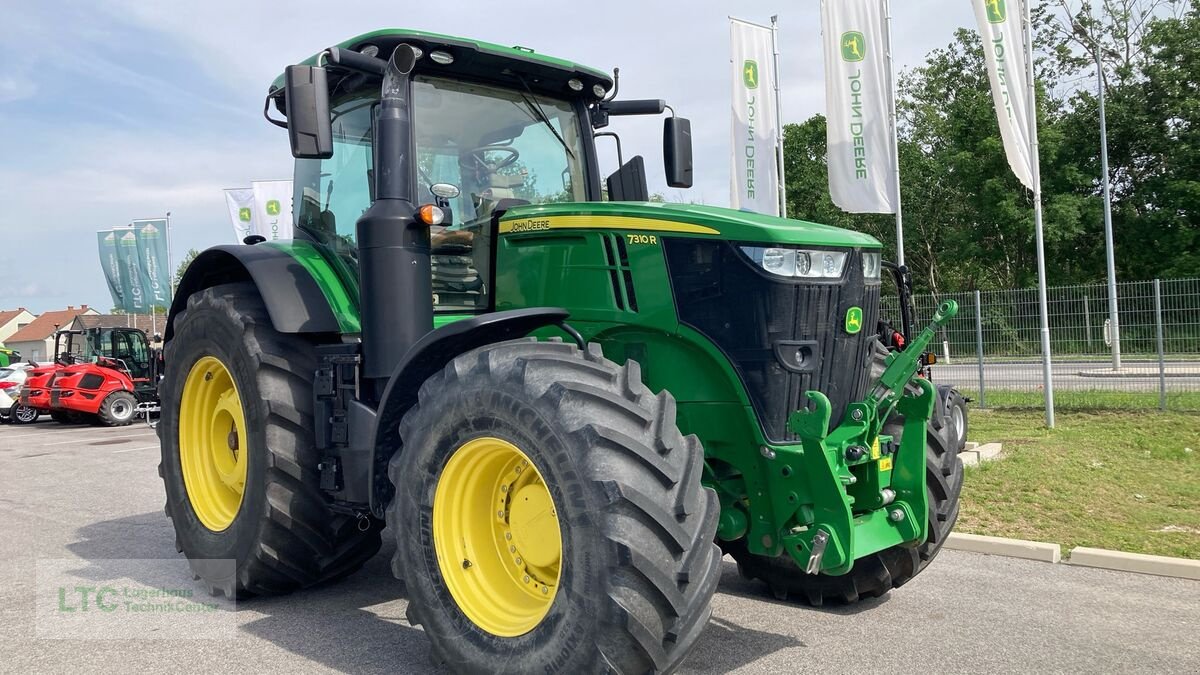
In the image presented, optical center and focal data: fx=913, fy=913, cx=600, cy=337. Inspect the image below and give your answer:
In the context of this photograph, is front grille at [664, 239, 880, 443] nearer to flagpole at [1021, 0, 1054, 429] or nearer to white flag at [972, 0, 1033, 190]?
flagpole at [1021, 0, 1054, 429]

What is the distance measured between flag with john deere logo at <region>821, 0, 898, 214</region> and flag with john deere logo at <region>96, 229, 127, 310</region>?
26.3 metres

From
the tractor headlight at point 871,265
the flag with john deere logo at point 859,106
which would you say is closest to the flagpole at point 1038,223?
the flag with john deere logo at point 859,106

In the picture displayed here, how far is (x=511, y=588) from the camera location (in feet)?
12.3

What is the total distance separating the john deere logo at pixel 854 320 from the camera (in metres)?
3.89

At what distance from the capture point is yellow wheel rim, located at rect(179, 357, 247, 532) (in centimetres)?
537

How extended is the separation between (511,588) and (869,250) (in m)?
2.13

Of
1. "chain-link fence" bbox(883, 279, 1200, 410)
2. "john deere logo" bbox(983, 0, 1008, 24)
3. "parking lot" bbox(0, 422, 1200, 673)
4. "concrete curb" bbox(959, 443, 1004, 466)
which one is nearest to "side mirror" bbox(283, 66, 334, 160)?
"parking lot" bbox(0, 422, 1200, 673)

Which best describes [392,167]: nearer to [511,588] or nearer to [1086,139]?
[511,588]

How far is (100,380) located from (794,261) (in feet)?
66.0

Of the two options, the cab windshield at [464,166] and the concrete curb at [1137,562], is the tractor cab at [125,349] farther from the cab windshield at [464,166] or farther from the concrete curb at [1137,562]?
the concrete curb at [1137,562]

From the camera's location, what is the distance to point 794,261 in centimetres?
369

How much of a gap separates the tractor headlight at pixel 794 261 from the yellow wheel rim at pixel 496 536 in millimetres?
1227

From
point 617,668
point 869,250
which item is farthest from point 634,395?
point 869,250

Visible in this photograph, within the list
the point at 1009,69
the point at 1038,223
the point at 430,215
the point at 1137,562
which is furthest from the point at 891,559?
the point at 1009,69
